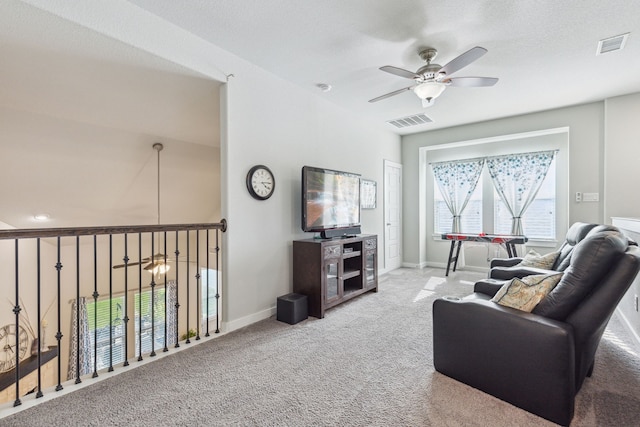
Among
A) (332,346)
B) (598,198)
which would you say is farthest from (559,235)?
(332,346)

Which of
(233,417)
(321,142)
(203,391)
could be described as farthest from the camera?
(321,142)

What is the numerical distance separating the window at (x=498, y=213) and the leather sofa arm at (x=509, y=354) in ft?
13.2

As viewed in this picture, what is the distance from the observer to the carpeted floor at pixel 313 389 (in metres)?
1.67

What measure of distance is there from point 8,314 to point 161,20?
16.5ft

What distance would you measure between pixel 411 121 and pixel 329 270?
10.7ft

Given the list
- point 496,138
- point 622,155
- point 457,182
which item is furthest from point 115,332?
point 622,155

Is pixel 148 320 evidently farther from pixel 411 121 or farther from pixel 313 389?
pixel 411 121

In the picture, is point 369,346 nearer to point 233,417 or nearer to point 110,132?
point 233,417

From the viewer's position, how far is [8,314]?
14.6ft

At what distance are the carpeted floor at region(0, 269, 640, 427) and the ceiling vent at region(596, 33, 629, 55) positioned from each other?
8.99ft

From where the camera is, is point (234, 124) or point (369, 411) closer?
point (369, 411)

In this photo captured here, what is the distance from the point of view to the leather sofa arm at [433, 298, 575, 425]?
157 centimetres

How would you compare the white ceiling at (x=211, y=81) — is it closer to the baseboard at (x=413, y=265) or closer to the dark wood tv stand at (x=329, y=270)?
the dark wood tv stand at (x=329, y=270)

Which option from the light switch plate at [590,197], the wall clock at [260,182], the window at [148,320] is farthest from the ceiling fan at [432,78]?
the window at [148,320]
